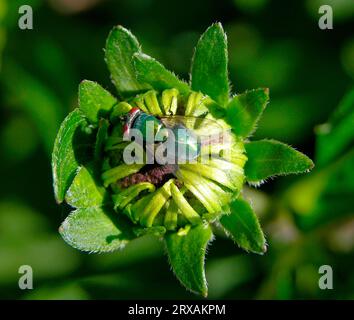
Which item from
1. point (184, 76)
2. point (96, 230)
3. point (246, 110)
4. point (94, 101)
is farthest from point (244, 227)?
point (184, 76)

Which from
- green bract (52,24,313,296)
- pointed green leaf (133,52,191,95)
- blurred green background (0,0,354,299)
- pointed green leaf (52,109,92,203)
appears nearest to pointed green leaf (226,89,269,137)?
green bract (52,24,313,296)

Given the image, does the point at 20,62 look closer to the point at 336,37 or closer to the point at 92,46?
the point at 92,46

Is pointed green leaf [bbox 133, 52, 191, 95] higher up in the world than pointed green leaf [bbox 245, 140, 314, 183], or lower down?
higher up

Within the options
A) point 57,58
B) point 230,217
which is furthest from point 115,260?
point 230,217

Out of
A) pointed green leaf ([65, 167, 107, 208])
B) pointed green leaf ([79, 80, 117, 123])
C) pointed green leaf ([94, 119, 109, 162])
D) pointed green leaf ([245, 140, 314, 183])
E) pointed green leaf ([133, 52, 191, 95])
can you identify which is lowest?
pointed green leaf ([65, 167, 107, 208])

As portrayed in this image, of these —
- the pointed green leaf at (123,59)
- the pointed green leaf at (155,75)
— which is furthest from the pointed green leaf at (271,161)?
the pointed green leaf at (123,59)

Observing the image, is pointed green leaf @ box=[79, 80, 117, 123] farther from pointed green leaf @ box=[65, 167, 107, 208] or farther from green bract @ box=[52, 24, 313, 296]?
pointed green leaf @ box=[65, 167, 107, 208]

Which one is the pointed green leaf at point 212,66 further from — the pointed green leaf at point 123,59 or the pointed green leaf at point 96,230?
the pointed green leaf at point 96,230

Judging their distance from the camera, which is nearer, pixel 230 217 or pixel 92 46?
pixel 230 217
